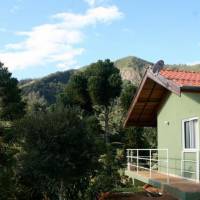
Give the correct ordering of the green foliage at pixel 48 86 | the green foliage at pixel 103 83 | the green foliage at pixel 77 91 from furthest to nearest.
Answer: the green foliage at pixel 48 86 < the green foliage at pixel 77 91 < the green foliage at pixel 103 83

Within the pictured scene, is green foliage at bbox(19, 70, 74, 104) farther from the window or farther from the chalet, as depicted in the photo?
the window

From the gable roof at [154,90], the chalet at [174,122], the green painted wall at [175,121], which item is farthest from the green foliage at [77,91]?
the green painted wall at [175,121]

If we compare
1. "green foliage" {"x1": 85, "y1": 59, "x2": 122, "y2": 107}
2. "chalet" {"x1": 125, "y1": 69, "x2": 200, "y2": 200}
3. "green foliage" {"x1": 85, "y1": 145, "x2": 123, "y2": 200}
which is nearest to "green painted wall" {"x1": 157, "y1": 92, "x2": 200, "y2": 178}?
"chalet" {"x1": 125, "y1": 69, "x2": 200, "y2": 200}

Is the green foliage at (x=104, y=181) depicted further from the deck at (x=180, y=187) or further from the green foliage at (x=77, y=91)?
the green foliage at (x=77, y=91)

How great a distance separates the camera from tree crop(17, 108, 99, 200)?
16375 mm

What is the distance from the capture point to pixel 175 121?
62.8 feet

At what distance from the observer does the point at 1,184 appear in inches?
691

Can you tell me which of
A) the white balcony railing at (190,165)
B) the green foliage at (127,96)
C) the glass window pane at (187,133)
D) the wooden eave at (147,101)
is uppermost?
the green foliage at (127,96)

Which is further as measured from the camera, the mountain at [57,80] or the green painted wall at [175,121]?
the mountain at [57,80]

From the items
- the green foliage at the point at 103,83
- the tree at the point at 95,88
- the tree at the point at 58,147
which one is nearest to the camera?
the tree at the point at 58,147

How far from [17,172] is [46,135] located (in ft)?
6.62

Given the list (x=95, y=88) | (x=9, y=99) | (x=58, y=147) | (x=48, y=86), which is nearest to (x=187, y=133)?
(x=58, y=147)

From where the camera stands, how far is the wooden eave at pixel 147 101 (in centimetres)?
1927

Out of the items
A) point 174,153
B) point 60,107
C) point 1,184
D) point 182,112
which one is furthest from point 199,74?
point 1,184
